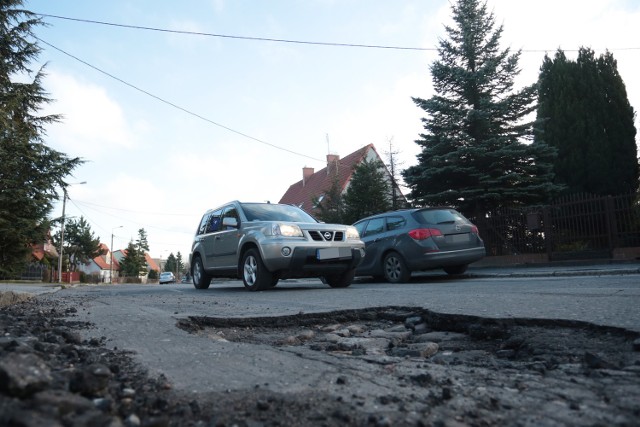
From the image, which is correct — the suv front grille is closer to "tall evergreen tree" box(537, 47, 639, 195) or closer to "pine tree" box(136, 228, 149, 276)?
"tall evergreen tree" box(537, 47, 639, 195)

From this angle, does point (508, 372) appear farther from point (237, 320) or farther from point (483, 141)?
point (483, 141)

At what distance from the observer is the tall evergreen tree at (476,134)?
1892 centimetres

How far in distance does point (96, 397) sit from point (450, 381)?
137 cm

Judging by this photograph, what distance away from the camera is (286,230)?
27.1ft

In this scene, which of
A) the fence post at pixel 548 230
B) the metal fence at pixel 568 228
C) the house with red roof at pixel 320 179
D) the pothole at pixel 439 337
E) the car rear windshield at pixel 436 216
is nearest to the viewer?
the pothole at pixel 439 337

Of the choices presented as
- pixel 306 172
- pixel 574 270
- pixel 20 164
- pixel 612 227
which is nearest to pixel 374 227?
pixel 574 270

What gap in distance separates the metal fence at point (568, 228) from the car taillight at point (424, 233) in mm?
6216

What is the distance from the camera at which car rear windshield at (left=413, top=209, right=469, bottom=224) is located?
34.5ft

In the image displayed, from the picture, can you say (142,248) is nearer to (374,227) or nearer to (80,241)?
(80,241)

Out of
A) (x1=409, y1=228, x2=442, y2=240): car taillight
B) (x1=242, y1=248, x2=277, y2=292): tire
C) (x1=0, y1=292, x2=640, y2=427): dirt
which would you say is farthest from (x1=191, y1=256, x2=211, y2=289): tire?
(x1=0, y1=292, x2=640, y2=427): dirt

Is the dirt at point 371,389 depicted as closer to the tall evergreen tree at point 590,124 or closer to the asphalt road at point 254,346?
the asphalt road at point 254,346

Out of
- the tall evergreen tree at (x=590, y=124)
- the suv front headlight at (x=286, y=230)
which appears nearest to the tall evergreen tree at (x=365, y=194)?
the tall evergreen tree at (x=590, y=124)

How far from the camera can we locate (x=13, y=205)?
2002cm

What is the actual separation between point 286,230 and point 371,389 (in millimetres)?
6407
